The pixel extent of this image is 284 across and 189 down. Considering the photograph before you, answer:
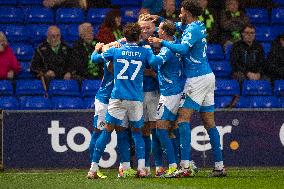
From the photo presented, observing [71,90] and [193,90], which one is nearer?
[193,90]

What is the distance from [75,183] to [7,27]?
696 centimetres

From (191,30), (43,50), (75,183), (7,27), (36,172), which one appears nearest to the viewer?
(75,183)

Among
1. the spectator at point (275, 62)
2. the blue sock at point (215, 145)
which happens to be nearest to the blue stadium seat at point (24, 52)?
the spectator at point (275, 62)

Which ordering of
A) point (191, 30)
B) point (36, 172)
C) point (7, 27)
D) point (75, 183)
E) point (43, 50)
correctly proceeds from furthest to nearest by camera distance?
1. point (7, 27)
2. point (43, 50)
3. point (36, 172)
4. point (191, 30)
5. point (75, 183)

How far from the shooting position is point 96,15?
1931cm

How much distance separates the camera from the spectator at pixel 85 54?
17.4 m

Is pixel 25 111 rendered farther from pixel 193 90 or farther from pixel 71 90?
pixel 193 90

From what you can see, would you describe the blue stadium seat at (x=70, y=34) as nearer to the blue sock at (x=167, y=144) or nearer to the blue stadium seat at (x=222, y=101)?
the blue stadium seat at (x=222, y=101)

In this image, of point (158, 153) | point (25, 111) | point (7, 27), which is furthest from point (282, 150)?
point (7, 27)

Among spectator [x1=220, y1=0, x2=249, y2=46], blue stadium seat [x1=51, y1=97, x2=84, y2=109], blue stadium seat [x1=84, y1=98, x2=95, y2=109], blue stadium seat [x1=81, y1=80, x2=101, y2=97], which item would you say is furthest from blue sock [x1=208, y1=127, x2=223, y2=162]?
spectator [x1=220, y1=0, x2=249, y2=46]

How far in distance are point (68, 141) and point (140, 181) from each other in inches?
129

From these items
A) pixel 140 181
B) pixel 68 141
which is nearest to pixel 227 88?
pixel 68 141

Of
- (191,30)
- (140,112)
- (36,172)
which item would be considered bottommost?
(36,172)

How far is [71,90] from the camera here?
1744 cm
